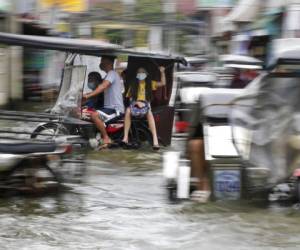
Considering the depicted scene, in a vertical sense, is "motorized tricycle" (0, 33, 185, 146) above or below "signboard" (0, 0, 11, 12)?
below

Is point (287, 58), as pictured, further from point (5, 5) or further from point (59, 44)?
point (5, 5)

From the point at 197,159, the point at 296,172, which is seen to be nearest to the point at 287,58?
the point at 296,172

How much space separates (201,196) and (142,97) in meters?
5.02

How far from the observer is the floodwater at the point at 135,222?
6617 millimetres

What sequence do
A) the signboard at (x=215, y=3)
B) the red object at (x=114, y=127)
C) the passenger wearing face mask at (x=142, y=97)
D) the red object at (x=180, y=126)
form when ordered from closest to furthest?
the passenger wearing face mask at (x=142, y=97), the red object at (x=114, y=127), the red object at (x=180, y=126), the signboard at (x=215, y=3)

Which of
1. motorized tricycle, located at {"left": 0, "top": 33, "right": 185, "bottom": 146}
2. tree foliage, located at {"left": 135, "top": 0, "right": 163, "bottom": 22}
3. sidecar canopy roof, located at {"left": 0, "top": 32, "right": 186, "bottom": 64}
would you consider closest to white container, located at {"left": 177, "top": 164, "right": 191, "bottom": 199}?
motorized tricycle, located at {"left": 0, "top": 33, "right": 185, "bottom": 146}

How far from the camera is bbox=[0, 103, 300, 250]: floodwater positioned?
21.7 ft

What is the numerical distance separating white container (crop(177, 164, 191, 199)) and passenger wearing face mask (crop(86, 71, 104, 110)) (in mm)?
4879

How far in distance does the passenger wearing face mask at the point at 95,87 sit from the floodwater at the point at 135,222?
11.5 feet

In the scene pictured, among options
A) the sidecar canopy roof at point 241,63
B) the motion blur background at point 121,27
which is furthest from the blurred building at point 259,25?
the sidecar canopy roof at point 241,63

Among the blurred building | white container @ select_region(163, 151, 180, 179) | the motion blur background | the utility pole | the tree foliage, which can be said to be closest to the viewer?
white container @ select_region(163, 151, 180, 179)

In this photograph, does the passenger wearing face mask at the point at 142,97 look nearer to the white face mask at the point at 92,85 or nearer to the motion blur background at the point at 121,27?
the white face mask at the point at 92,85

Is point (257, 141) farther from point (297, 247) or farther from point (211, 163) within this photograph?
point (297, 247)

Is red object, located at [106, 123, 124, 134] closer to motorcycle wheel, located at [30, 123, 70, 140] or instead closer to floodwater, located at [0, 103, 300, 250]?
motorcycle wheel, located at [30, 123, 70, 140]
